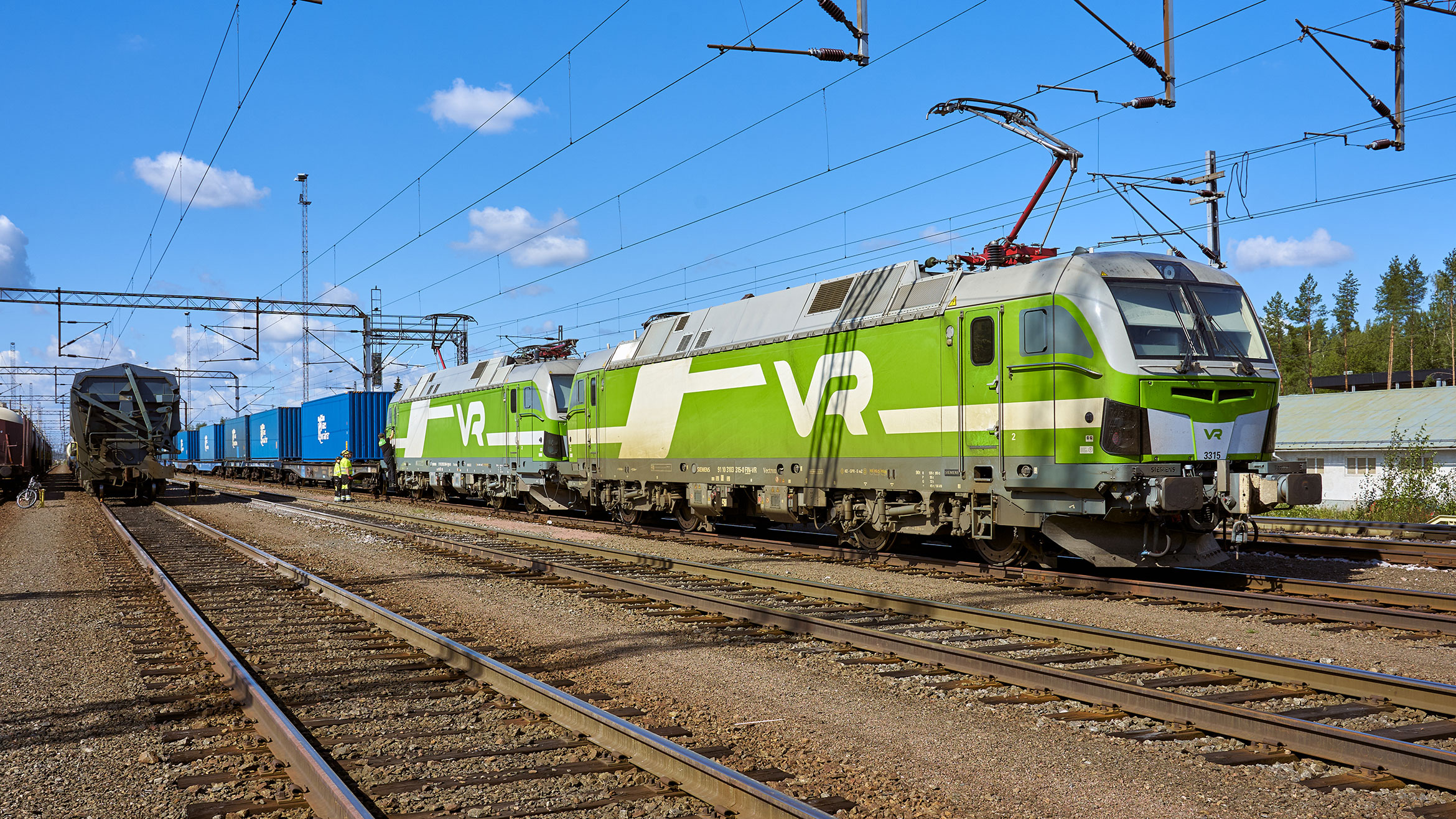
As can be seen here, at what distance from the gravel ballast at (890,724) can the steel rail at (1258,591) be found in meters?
0.66

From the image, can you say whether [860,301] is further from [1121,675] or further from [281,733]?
[281,733]

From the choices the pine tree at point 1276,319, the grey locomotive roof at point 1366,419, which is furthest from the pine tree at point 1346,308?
Result: the grey locomotive roof at point 1366,419

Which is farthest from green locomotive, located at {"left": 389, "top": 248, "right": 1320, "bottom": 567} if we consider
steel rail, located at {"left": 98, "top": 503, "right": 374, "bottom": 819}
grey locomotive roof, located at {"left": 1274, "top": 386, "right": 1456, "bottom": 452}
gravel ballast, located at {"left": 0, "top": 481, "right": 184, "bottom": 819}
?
grey locomotive roof, located at {"left": 1274, "top": 386, "right": 1456, "bottom": 452}

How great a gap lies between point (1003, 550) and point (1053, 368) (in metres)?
2.79

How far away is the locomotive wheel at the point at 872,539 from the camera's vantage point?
566 inches

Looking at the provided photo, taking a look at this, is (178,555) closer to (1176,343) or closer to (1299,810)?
(1176,343)

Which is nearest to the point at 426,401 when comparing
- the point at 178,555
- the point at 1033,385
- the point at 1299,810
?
the point at 178,555

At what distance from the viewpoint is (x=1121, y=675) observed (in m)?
7.27

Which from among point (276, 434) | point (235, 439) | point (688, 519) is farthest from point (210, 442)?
A: point (688, 519)

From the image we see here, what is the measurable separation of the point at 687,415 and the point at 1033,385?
7685 mm

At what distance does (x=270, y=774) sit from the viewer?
17.6 feet

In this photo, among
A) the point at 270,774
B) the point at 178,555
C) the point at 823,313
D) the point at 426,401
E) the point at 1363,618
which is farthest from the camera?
the point at 426,401

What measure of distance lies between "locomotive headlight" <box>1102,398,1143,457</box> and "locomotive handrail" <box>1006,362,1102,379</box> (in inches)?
14.0

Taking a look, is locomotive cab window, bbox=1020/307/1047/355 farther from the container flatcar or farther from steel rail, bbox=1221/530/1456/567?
the container flatcar
